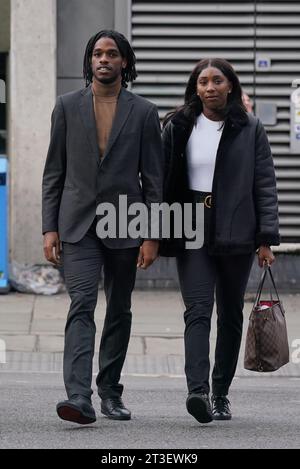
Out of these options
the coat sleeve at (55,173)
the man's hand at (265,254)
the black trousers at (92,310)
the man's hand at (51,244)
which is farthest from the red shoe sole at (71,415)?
the man's hand at (265,254)

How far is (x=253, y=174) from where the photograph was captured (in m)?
7.27

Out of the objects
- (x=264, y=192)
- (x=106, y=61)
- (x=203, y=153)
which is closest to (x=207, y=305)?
(x=264, y=192)

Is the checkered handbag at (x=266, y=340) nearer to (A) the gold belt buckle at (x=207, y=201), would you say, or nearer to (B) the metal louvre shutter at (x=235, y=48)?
(A) the gold belt buckle at (x=207, y=201)

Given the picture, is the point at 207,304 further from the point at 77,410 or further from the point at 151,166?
the point at 77,410

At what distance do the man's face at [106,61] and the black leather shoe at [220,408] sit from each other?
1.76 metres

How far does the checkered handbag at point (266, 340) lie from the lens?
722 centimetres

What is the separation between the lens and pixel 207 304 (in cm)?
711

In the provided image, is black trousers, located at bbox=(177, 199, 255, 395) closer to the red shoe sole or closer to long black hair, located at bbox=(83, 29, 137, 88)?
the red shoe sole

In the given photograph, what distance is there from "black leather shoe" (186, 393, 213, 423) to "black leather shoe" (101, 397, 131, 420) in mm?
418

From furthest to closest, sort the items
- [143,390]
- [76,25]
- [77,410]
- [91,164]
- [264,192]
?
1. [76,25]
2. [143,390]
3. [264,192]
4. [91,164]
5. [77,410]

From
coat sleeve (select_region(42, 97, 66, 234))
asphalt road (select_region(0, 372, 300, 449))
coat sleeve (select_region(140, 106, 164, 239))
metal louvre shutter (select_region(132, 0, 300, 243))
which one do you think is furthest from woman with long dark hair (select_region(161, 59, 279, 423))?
metal louvre shutter (select_region(132, 0, 300, 243))

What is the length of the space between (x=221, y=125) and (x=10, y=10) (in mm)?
6880

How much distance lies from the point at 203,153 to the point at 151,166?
289 mm
